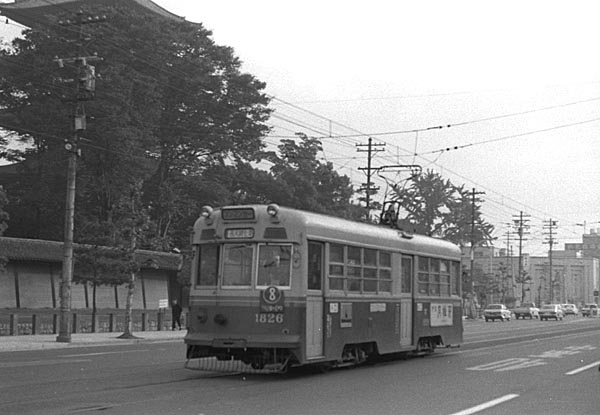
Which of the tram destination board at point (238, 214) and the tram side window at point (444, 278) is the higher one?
the tram destination board at point (238, 214)

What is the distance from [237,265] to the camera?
17922 mm

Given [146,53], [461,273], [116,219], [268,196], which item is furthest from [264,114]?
[461,273]

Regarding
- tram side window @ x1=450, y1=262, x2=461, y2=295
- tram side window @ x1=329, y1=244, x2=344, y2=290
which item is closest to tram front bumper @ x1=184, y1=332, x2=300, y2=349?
tram side window @ x1=329, y1=244, x2=344, y2=290

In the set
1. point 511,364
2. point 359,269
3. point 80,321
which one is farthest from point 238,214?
→ point 80,321

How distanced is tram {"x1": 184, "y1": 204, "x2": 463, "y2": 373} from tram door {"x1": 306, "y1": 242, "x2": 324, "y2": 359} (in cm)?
Result: 2

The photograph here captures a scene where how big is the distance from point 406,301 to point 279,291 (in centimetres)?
536

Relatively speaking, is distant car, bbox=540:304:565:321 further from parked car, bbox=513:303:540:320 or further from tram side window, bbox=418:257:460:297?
tram side window, bbox=418:257:460:297

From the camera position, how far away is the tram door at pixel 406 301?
21.8 meters

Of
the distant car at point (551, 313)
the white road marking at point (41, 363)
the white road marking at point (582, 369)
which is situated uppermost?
the distant car at point (551, 313)

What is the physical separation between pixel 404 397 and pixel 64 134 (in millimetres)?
40436

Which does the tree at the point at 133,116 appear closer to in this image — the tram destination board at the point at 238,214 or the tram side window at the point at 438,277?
the tram side window at the point at 438,277

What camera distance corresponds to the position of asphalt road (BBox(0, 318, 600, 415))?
1299cm

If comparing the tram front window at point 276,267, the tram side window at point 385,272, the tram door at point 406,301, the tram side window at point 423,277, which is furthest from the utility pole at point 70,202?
the tram front window at point 276,267

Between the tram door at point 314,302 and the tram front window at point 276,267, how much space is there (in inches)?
18.0
